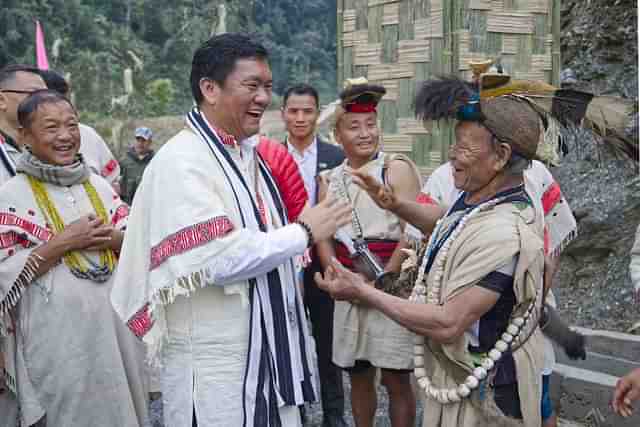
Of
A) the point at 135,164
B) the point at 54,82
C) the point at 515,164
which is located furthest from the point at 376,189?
the point at 135,164

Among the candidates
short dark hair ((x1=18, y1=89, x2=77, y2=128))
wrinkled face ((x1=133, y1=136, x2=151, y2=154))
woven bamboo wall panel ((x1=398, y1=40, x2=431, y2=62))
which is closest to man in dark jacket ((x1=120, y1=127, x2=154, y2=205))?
wrinkled face ((x1=133, y1=136, x2=151, y2=154))

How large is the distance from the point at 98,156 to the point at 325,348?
2.00 m

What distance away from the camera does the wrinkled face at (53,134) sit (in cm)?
321

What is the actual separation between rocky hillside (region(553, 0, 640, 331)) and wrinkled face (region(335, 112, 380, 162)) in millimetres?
2037

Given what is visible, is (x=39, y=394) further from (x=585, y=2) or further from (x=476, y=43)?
(x=585, y=2)

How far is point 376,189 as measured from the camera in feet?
10.3

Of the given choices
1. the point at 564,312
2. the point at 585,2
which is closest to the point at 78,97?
the point at 585,2

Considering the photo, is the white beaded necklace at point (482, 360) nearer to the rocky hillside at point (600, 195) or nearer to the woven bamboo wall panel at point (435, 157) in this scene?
the woven bamboo wall panel at point (435, 157)

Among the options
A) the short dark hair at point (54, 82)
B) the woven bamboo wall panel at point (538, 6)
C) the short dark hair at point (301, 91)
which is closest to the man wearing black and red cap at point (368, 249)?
the short dark hair at point (301, 91)

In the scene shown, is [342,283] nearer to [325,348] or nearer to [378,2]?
[325,348]

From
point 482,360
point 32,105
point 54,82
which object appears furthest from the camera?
point 54,82

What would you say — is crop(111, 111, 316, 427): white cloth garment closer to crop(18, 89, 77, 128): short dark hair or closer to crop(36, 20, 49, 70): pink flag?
crop(18, 89, 77, 128): short dark hair

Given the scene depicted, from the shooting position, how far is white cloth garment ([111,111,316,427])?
2.45 metres

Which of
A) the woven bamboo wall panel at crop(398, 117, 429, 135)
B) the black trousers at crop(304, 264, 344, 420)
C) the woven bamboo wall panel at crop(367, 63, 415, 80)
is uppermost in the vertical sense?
the woven bamboo wall panel at crop(367, 63, 415, 80)
